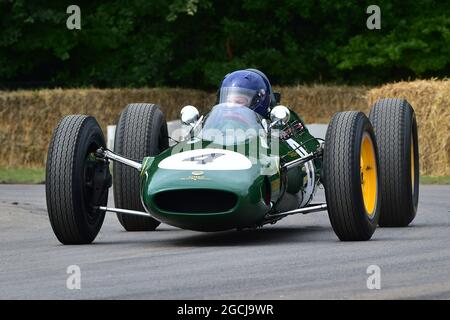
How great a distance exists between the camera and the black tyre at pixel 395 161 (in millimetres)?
14438

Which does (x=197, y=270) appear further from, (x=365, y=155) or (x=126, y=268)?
(x=365, y=155)

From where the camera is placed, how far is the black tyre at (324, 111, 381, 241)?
1241 cm

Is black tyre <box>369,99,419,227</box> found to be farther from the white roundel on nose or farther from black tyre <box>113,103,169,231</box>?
the white roundel on nose

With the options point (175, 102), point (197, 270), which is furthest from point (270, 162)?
point (175, 102)

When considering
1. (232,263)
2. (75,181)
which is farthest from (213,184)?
(75,181)

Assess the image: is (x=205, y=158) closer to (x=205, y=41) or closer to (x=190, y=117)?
(x=190, y=117)

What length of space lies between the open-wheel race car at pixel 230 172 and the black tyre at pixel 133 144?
0.03 feet

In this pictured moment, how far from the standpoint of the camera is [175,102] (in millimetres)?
37625

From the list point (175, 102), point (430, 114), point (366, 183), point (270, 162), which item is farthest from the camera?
point (175, 102)

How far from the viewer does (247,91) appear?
14.1 metres

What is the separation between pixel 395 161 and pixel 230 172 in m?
2.96

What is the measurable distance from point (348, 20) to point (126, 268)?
92.2 feet

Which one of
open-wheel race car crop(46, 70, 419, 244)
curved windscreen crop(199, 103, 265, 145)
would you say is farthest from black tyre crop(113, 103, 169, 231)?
curved windscreen crop(199, 103, 265, 145)

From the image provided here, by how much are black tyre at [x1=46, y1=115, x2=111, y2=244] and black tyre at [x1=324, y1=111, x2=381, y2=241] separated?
2.29 meters
